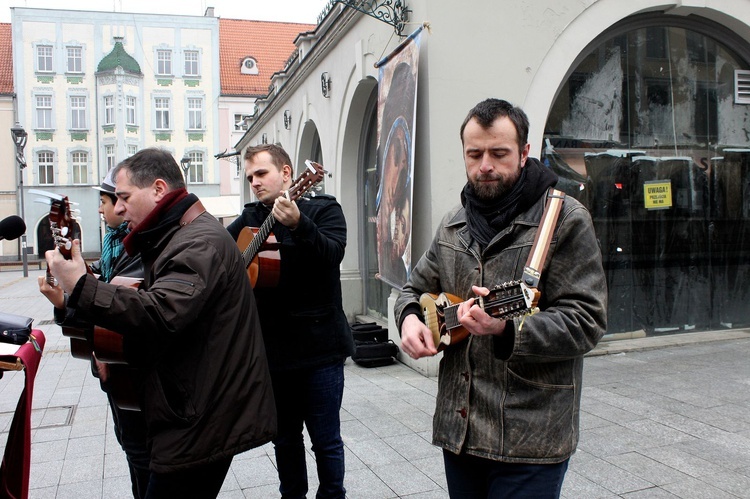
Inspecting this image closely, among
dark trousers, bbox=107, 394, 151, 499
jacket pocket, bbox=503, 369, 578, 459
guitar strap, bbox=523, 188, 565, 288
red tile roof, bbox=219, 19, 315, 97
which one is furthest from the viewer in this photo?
red tile roof, bbox=219, 19, 315, 97

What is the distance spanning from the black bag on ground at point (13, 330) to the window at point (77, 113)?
139ft

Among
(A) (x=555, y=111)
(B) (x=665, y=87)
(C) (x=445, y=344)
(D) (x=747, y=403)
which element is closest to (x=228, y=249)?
(C) (x=445, y=344)

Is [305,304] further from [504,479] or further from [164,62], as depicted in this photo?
[164,62]

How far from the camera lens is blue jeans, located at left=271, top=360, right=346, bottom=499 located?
337cm

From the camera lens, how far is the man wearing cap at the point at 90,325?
8.91ft

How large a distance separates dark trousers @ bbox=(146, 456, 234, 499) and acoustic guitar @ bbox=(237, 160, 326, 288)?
1.15 metres

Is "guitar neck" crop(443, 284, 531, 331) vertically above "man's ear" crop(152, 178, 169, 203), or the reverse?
"man's ear" crop(152, 178, 169, 203)

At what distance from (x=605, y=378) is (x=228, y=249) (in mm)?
5243

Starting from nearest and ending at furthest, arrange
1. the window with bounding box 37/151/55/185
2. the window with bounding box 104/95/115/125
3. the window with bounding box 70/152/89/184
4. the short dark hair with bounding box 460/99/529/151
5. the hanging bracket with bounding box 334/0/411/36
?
the short dark hair with bounding box 460/99/529/151 → the hanging bracket with bounding box 334/0/411/36 → the window with bounding box 37/151/55/185 → the window with bounding box 70/152/89/184 → the window with bounding box 104/95/115/125

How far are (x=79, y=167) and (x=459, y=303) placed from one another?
1697 inches

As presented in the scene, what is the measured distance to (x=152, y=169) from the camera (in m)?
2.54

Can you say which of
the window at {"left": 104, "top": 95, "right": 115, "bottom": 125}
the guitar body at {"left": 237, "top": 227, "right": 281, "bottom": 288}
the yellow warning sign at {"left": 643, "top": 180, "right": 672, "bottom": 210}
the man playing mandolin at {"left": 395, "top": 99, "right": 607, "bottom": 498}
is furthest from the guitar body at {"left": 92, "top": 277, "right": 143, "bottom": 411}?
the window at {"left": 104, "top": 95, "right": 115, "bottom": 125}

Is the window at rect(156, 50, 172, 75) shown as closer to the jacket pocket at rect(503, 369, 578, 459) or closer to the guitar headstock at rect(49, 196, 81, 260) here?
the guitar headstock at rect(49, 196, 81, 260)

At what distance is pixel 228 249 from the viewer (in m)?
2.41
